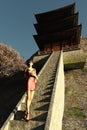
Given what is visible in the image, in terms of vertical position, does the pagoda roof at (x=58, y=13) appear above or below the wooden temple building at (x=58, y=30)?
above

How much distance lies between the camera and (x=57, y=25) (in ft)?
100

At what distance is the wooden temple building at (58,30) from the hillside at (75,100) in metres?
3.93

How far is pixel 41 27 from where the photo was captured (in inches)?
1244

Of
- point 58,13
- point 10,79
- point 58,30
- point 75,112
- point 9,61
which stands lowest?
point 75,112

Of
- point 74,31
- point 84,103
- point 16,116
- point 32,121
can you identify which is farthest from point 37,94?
point 74,31

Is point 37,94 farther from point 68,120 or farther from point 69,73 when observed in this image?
point 69,73

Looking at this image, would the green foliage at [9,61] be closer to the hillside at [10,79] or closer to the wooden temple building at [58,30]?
the hillside at [10,79]

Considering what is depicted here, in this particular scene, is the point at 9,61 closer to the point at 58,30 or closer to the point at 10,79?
the point at 10,79

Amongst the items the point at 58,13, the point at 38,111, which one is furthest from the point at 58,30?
the point at 38,111

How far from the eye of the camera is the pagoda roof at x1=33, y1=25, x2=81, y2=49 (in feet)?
91.8

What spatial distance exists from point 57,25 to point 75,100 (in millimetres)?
14466

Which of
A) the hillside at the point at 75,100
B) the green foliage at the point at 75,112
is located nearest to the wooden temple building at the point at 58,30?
the hillside at the point at 75,100

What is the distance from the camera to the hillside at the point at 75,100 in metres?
14.8

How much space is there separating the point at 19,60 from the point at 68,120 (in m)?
18.8
